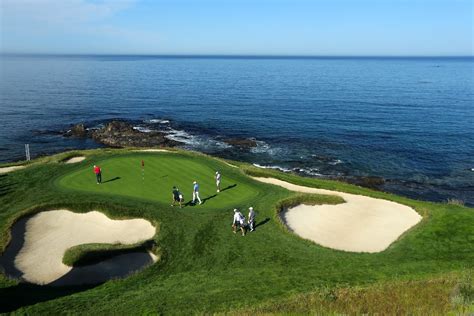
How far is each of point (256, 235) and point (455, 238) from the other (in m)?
12.4

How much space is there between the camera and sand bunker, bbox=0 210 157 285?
2236 centimetres

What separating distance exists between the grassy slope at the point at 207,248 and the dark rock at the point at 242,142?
2718 cm

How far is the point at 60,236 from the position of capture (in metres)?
26.0

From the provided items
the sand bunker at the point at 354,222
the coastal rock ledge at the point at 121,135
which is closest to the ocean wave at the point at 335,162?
the sand bunker at the point at 354,222

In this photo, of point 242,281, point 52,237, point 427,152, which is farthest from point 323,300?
point 427,152

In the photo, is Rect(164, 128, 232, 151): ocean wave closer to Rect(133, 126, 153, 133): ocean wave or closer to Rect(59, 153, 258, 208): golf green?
Rect(133, 126, 153, 133): ocean wave

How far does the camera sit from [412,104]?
9600 centimetres

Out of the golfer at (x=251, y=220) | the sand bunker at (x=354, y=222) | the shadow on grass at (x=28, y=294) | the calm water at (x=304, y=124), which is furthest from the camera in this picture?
the calm water at (x=304, y=124)

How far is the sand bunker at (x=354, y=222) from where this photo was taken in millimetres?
26391

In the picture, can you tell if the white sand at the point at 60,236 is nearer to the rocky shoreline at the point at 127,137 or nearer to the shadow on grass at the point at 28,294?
the shadow on grass at the point at 28,294

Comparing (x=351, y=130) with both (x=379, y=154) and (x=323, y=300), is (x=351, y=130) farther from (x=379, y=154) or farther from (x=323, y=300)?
(x=323, y=300)

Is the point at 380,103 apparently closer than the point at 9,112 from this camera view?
No

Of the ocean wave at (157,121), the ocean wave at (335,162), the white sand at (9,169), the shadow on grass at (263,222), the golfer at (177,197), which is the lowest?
the ocean wave at (335,162)

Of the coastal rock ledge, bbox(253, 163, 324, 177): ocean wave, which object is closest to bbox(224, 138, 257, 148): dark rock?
the coastal rock ledge
